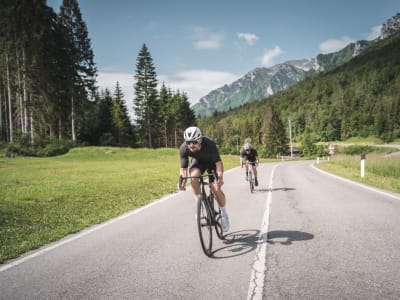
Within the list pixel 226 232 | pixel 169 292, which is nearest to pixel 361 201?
pixel 226 232

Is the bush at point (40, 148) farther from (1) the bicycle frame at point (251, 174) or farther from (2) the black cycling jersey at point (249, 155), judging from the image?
(1) the bicycle frame at point (251, 174)

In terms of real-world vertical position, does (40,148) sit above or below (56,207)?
above

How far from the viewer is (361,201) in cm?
867

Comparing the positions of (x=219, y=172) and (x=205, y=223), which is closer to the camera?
(x=205, y=223)

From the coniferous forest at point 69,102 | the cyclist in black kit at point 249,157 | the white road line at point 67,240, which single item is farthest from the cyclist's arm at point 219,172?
the coniferous forest at point 69,102

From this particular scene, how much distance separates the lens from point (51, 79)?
3891 cm

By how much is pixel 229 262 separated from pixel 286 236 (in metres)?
1.72

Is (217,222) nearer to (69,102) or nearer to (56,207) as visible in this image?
(56,207)

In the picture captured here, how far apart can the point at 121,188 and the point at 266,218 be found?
28.7ft

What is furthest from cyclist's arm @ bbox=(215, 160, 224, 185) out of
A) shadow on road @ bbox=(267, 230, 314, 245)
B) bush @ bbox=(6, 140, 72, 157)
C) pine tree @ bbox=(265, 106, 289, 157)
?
pine tree @ bbox=(265, 106, 289, 157)

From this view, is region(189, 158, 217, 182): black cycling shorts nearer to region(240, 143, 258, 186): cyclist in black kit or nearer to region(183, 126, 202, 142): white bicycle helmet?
region(183, 126, 202, 142): white bicycle helmet

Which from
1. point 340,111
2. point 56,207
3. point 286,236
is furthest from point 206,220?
point 340,111

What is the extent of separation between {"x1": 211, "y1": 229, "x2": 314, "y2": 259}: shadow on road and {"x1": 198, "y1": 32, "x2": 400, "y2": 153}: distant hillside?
82.4 m

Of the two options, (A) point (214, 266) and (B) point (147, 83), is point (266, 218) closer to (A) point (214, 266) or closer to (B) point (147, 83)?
(A) point (214, 266)
